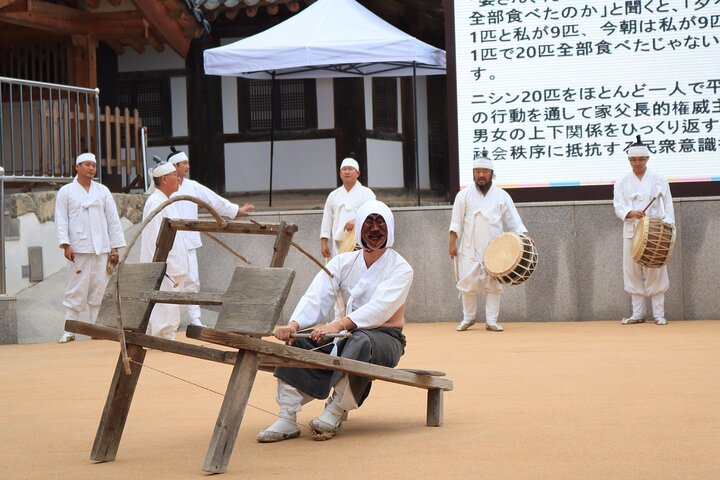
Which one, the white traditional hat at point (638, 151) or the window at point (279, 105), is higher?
the window at point (279, 105)

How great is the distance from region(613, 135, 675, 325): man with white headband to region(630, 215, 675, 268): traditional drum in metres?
0.25

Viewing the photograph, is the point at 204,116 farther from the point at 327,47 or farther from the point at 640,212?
the point at 640,212

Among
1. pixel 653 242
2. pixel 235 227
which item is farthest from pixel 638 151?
pixel 235 227

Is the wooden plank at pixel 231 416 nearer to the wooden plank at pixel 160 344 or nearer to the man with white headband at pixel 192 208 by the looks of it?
the wooden plank at pixel 160 344

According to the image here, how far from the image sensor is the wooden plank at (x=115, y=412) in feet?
16.9

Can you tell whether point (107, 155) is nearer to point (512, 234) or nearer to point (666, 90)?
point (512, 234)

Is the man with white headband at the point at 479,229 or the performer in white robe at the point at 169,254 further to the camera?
the man with white headband at the point at 479,229

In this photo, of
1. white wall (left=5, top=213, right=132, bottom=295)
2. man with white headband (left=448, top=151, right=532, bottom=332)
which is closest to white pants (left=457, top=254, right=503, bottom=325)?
man with white headband (left=448, top=151, right=532, bottom=332)

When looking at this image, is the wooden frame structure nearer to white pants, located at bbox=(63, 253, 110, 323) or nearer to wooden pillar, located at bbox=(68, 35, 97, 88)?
white pants, located at bbox=(63, 253, 110, 323)

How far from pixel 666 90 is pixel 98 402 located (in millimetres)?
7731

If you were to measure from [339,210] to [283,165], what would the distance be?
16.0ft

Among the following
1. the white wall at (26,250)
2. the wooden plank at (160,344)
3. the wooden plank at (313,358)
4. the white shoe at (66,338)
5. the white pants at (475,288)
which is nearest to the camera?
the wooden plank at (313,358)

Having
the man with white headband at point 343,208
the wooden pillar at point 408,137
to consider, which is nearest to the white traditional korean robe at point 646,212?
the man with white headband at point 343,208

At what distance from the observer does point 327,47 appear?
14141mm
